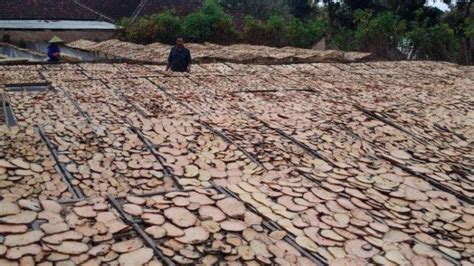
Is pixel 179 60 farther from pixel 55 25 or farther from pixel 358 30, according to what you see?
pixel 55 25

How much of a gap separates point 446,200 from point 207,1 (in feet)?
47.5

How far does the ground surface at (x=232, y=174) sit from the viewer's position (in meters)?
2.15

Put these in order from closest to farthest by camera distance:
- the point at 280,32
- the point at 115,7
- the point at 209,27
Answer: the point at 209,27
the point at 280,32
the point at 115,7

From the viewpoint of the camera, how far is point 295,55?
33.5ft

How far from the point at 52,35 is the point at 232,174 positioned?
13936mm

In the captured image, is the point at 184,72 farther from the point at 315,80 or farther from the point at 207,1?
the point at 207,1

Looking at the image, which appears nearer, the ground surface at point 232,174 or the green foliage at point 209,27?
the ground surface at point 232,174

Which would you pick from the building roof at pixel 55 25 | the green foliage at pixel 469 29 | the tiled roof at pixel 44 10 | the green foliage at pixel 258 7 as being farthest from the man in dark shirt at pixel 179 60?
the green foliage at pixel 258 7

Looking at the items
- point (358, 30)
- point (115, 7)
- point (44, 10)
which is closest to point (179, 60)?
point (358, 30)

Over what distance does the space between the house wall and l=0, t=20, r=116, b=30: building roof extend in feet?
2.60

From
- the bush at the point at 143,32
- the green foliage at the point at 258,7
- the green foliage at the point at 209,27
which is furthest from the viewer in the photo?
the green foliage at the point at 258,7

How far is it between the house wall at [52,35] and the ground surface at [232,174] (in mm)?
9347

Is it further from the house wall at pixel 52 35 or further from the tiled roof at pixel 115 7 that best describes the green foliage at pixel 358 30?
the tiled roof at pixel 115 7

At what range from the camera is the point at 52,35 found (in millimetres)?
14750
